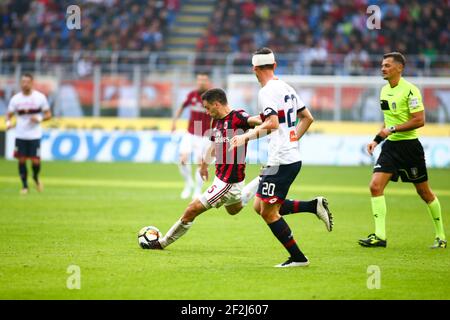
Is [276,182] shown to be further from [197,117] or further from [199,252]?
[197,117]

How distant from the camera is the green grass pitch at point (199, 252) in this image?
26.2 feet

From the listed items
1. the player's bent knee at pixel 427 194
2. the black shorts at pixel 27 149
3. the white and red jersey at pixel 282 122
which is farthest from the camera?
the black shorts at pixel 27 149

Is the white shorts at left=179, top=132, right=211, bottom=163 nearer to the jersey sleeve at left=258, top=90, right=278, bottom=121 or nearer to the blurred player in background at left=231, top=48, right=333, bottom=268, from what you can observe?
the blurred player in background at left=231, top=48, right=333, bottom=268

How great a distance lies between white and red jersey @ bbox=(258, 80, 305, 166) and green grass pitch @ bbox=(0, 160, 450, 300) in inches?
50.3

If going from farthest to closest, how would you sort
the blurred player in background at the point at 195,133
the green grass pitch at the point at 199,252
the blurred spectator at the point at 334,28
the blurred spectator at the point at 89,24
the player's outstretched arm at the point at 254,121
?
the blurred spectator at the point at 89,24, the blurred spectator at the point at 334,28, the blurred player in background at the point at 195,133, the player's outstretched arm at the point at 254,121, the green grass pitch at the point at 199,252

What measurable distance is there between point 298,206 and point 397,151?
186cm

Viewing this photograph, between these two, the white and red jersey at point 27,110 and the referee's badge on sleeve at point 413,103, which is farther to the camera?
the white and red jersey at point 27,110

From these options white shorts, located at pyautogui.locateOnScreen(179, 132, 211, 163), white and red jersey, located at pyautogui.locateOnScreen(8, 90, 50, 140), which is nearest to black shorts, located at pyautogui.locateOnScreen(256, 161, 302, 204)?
white shorts, located at pyautogui.locateOnScreen(179, 132, 211, 163)

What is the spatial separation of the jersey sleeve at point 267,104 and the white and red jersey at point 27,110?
35.5ft

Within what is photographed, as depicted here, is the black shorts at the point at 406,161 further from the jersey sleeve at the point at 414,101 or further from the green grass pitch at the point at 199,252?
the green grass pitch at the point at 199,252

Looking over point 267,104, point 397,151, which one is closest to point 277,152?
point 267,104

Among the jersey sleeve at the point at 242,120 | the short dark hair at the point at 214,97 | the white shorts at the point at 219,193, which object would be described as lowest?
the white shorts at the point at 219,193

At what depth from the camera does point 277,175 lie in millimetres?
9227

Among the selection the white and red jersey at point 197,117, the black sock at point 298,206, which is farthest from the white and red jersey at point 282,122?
the white and red jersey at point 197,117
